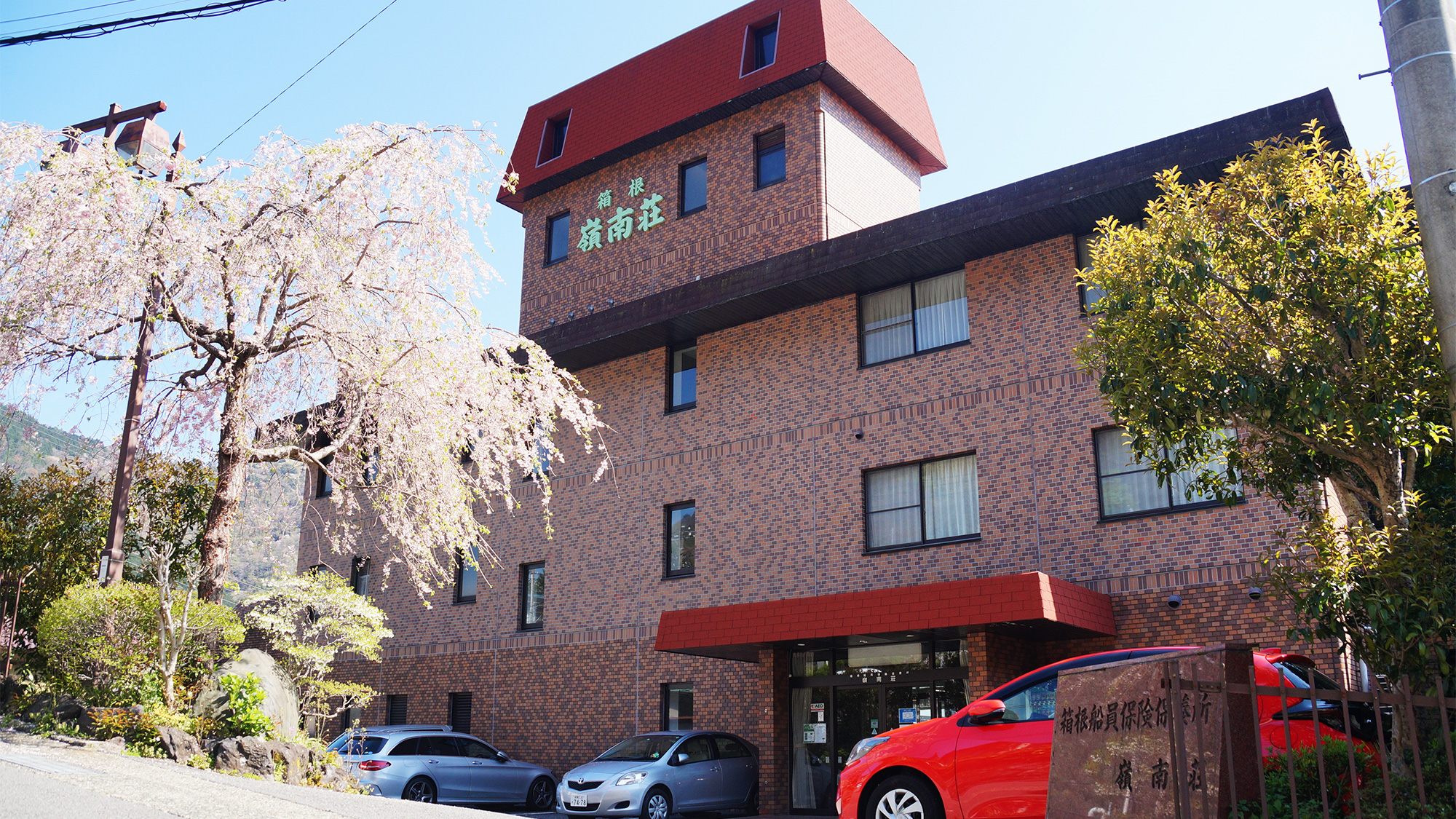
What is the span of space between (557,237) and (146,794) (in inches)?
733

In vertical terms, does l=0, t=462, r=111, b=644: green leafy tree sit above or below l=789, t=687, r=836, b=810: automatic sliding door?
above

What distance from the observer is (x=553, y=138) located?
2667 centimetres

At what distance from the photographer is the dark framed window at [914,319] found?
17875 mm

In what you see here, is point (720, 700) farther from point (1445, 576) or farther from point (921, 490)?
point (1445, 576)

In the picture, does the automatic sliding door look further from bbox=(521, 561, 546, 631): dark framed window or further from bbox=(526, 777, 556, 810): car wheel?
bbox=(521, 561, 546, 631): dark framed window

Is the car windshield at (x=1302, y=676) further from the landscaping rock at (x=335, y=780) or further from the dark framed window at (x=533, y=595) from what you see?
the dark framed window at (x=533, y=595)

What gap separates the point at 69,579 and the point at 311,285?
47.4 ft

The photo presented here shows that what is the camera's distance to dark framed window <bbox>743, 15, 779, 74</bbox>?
22531 mm

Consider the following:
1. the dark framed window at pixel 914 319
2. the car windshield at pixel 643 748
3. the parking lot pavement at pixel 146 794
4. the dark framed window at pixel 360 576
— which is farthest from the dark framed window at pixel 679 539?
the dark framed window at pixel 360 576

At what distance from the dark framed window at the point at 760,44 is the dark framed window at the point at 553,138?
5.42 meters

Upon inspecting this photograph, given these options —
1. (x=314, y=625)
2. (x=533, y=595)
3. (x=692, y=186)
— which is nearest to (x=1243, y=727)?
(x=314, y=625)

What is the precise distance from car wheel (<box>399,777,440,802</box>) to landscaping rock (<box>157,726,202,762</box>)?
4.52 meters

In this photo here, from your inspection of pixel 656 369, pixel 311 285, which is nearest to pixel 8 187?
pixel 311 285

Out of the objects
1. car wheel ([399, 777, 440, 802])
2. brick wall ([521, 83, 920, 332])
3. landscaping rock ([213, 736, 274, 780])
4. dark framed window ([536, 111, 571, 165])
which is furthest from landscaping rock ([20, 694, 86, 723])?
dark framed window ([536, 111, 571, 165])
